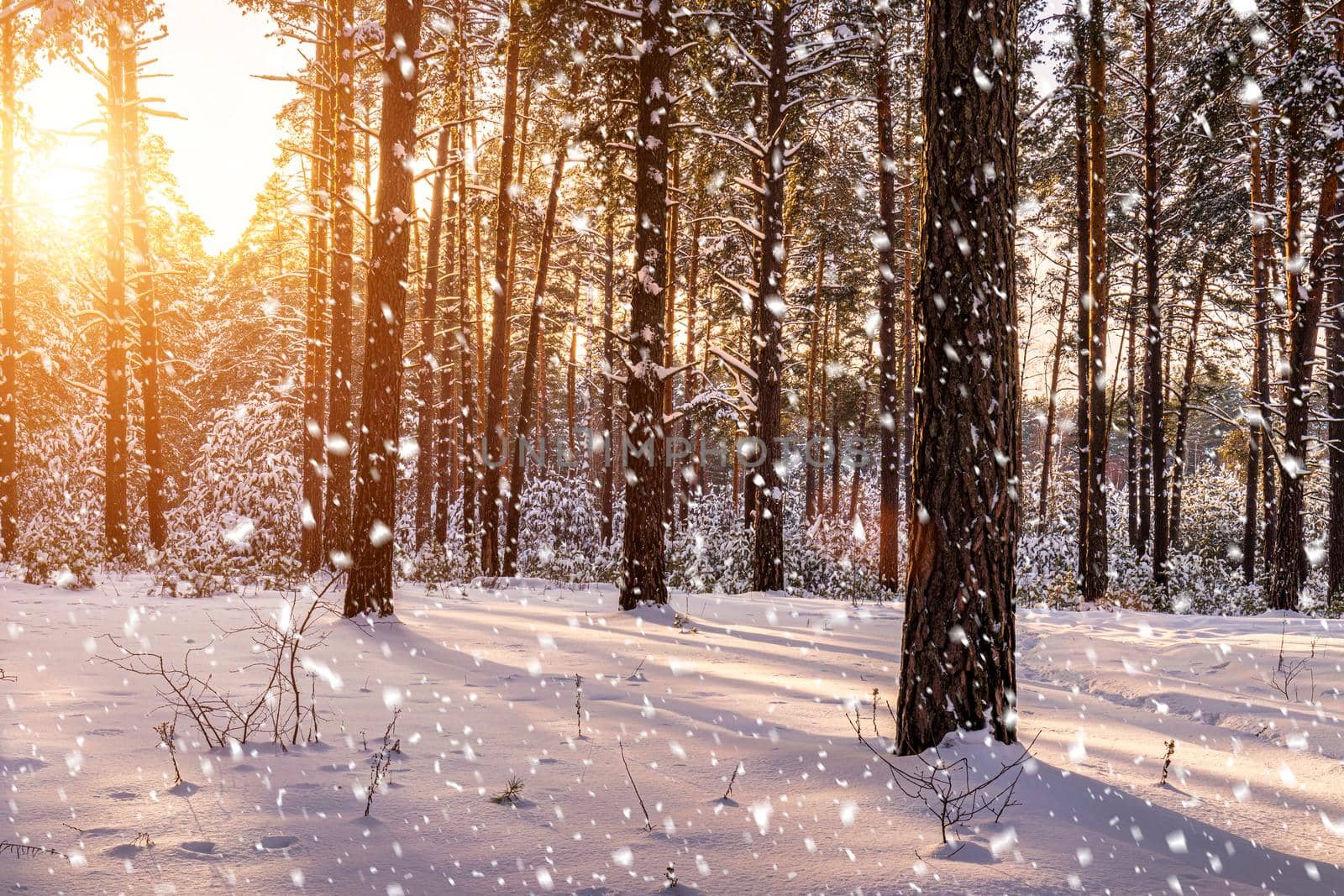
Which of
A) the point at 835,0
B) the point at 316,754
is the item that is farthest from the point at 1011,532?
the point at 835,0

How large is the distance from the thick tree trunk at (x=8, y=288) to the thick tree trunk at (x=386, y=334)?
41.7 ft

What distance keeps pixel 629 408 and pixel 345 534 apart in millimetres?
4264

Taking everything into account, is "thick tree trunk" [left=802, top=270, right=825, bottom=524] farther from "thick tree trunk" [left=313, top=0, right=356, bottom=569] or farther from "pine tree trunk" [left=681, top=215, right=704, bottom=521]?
"thick tree trunk" [left=313, top=0, right=356, bottom=569]

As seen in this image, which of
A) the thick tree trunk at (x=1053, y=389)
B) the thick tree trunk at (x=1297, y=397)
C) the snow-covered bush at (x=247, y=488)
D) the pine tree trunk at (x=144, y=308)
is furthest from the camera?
the thick tree trunk at (x=1053, y=389)

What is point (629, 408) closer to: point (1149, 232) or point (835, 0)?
point (835, 0)

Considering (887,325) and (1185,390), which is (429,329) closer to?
(887,325)

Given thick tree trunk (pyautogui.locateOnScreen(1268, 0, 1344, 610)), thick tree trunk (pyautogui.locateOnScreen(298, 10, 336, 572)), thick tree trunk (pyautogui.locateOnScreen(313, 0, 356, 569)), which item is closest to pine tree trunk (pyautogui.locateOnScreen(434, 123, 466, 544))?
thick tree trunk (pyautogui.locateOnScreen(298, 10, 336, 572))

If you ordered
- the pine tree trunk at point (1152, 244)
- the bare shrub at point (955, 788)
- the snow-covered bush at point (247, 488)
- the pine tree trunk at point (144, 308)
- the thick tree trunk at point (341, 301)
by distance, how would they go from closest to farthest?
the bare shrub at point (955, 788) → the thick tree trunk at point (341, 301) → the pine tree trunk at point (144, 308) → the pine tree trunk at point (1152, 244) → the snow-covered bush at point (247, 488)

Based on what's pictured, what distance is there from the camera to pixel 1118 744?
440 cm

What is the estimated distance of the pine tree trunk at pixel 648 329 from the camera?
9.06 meters

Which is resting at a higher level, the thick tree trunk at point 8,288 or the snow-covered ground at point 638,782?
the thick tree trunk at point 8,288

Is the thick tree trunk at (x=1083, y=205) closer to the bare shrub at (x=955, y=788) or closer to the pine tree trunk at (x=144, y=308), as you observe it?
the bare shrub at (x=955, y=788)

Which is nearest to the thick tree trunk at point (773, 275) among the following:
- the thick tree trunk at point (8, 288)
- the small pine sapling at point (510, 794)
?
the small pine sapling at point (510, 794)

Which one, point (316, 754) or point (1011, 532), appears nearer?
point (316, 754)
